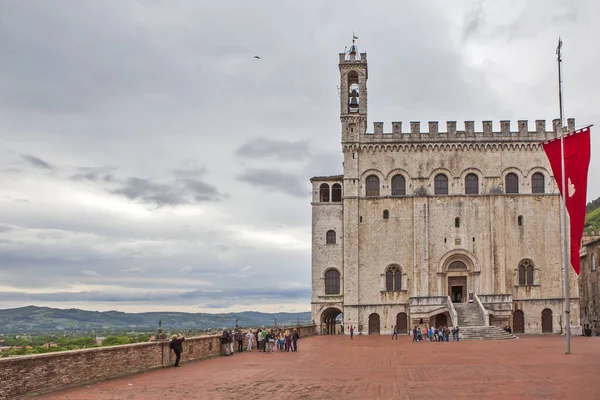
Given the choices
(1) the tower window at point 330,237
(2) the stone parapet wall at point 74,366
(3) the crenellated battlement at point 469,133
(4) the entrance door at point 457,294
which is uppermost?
(3) the crenellated battlement at point 469,133

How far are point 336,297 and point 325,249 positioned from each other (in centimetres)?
402

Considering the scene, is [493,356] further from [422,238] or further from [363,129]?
[363,129]

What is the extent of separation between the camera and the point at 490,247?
2157 inches

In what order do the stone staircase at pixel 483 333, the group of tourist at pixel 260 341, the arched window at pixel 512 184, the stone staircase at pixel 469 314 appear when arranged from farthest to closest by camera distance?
the arched window at pixel 512 184 → the stone staircase at pixel 469 314 → the stone staircase at pixel 483 333 → the group of tourist at pixel 260 341

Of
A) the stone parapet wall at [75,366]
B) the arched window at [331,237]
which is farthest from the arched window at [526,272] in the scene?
the stone parapet wall at [75,366]

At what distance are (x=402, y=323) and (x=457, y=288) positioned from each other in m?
5.29

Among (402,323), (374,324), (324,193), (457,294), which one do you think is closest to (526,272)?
(457,294)

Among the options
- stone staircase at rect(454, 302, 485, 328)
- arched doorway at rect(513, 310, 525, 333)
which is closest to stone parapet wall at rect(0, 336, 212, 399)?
stone staircase at rect(454, 302, 485, 328)

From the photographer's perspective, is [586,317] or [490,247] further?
[586,317]

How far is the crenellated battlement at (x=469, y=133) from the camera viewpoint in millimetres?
55938

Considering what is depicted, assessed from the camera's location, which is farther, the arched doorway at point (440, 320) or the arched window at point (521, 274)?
the arched window at point (521, 274)

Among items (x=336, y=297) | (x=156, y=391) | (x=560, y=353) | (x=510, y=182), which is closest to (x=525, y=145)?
(x=510, y=182)

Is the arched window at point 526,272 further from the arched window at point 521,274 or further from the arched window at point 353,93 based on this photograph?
the arched window at point 353,93

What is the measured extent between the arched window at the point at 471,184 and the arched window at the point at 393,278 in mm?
8506
